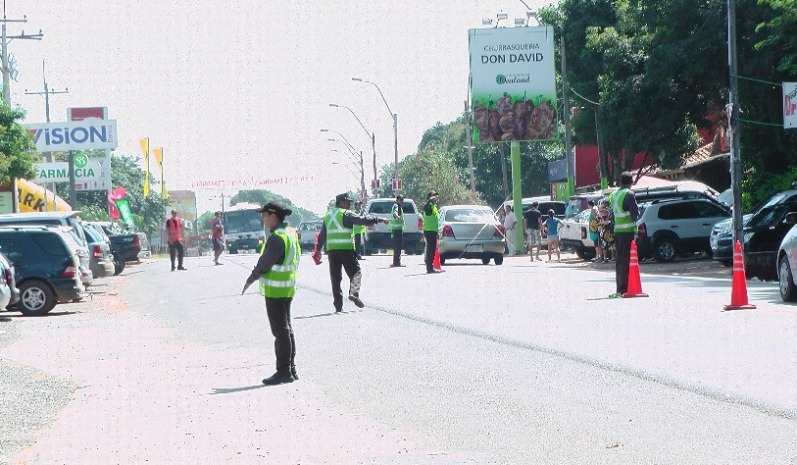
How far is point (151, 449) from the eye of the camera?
9.25 m

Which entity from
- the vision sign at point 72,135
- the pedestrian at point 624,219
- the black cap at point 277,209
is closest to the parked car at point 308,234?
the vision sign at point 72,135

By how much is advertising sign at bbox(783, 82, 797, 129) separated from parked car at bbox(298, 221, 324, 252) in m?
39.9

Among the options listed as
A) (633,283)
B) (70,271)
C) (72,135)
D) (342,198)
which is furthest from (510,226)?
(72,135)

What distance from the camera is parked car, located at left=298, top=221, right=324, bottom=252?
71.6m

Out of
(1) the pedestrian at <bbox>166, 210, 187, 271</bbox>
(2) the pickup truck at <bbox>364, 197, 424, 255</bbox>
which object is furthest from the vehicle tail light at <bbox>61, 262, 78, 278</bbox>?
(2) the pickup truck at <bbox>364, 197, 424, 255</bbox>

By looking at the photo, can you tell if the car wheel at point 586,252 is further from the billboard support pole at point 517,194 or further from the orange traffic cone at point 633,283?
the orange traffic cone at point 633,283

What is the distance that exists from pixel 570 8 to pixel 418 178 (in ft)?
140

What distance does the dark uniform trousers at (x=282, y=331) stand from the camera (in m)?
12.6

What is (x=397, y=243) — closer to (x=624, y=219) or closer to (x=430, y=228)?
(x=430, y=228)

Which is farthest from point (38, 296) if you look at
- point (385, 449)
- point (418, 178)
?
point (418, 178)

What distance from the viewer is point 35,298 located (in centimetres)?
2497

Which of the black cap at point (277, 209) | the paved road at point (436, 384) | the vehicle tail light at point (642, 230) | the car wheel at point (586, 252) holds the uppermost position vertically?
the black cap at point (277, 209)

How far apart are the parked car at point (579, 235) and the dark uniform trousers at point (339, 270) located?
1964 cm

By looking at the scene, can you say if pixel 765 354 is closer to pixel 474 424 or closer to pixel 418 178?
pixel 474 424
